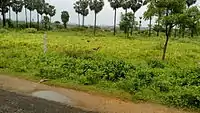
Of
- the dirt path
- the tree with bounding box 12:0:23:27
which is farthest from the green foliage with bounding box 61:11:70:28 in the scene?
the dirt path

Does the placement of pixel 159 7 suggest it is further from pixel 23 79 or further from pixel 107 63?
pixel 23 79

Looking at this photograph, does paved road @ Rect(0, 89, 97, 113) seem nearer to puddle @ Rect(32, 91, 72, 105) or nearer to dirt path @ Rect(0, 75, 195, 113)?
puddle @ Rect(32, 91, 72, 105)

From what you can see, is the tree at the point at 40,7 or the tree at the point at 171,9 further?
the tree at the point at 40,7

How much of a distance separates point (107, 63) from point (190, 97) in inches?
200

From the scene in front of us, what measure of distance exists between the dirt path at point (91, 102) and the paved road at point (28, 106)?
58 cm

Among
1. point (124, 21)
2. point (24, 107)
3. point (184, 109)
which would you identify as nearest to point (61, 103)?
point (24, 107)

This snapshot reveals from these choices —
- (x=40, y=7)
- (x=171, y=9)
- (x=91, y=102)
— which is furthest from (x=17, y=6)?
Answer: (x=91, y=102)

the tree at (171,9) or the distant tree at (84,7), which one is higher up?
the distant tree at (84,7)

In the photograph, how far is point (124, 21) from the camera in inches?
2499

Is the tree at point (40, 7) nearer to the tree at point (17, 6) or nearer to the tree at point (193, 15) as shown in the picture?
the tree at point (17, 6)

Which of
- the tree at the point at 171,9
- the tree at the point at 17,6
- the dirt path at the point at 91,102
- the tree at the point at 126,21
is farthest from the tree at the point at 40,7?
the dirt path at the point at 91,102

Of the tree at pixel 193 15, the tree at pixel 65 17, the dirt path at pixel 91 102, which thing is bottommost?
the dirt path at pixel 91 102

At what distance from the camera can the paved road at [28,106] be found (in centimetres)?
924

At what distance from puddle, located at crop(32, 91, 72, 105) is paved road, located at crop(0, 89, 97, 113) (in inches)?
15.2
